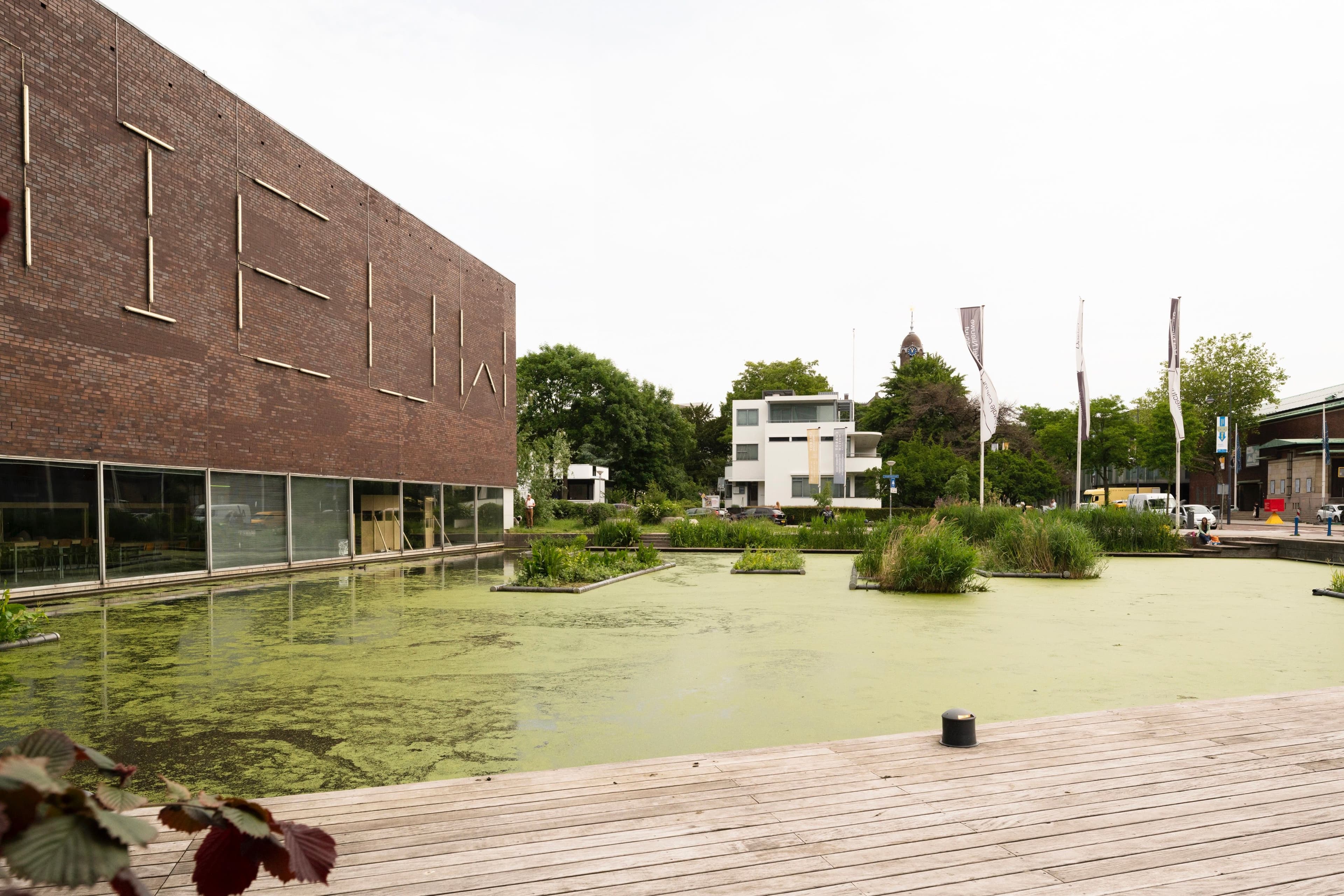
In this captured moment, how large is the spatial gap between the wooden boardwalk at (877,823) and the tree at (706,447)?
206ft

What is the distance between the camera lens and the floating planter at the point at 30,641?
8594mm

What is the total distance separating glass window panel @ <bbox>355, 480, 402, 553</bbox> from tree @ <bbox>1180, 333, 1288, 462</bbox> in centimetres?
4513

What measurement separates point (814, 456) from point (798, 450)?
236cm

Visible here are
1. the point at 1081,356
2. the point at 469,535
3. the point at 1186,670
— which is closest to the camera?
the point at 1186,670

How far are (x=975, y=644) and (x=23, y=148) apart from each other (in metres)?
14.6

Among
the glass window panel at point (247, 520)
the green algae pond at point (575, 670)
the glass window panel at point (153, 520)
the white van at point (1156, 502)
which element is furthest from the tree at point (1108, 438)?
the glass window panel at point (153, 520)

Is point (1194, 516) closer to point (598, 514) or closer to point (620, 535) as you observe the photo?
point (598, 514)

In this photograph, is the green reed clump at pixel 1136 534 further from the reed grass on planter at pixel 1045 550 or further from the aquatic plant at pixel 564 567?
the aquatic plant at pixel 564 567

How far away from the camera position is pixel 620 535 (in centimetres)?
2347

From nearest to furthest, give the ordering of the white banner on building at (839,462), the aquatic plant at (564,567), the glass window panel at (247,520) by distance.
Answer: the aquatic plant at (564,567), the glass window panel at (247,520), the white banner on building at (839,462)

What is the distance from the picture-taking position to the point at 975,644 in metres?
8.91

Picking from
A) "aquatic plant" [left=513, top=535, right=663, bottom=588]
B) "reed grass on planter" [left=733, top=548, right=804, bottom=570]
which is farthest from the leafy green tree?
"aquatic plant" [left=513, top=535, right=663, bottom=588]

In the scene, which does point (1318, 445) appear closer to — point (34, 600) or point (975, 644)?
point (975, 644)

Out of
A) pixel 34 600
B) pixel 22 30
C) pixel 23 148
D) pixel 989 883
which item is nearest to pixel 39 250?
pixel 23 148
